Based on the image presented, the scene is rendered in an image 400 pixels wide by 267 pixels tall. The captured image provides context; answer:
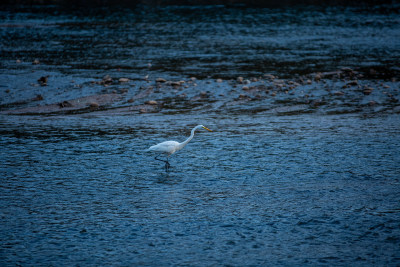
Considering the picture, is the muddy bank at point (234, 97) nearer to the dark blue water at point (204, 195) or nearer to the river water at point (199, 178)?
the river water at point (199, 178)

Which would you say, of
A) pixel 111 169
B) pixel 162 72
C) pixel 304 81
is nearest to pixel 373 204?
pixel 111 169

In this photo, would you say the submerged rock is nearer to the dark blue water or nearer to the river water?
the river water

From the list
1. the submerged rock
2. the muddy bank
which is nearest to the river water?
the muddy bank

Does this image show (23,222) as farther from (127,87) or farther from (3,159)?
(127,87)

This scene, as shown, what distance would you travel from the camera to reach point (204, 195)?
13.4 m

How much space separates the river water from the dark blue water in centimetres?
4

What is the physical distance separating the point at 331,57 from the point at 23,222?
94.4ft

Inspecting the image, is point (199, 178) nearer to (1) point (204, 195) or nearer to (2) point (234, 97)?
(1) point (204, 195)

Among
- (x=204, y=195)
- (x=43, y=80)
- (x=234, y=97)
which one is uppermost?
(x=43, y=80)

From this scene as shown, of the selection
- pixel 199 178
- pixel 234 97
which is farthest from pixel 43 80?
pixel 199 178

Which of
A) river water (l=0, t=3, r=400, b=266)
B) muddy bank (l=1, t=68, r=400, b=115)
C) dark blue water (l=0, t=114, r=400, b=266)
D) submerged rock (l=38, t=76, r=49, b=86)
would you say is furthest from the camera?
submerged rock (l=38, t=76, r=49, b=86)

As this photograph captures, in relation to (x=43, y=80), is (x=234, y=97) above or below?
below

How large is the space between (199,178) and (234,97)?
36.8 ft

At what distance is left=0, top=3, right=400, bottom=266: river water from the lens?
34.7ft
